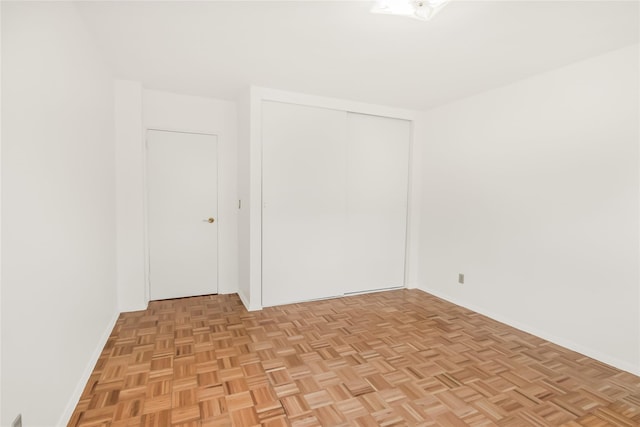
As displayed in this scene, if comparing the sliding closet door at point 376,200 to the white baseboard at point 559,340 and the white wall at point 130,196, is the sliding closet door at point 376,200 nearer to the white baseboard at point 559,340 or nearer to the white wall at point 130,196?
the white baseboard at point 559,340

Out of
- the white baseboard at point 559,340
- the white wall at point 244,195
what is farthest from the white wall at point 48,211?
the white baseboard at point 559,340

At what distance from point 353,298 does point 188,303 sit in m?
2.00

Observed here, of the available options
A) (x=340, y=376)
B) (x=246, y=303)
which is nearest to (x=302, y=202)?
(x=246, y=303)

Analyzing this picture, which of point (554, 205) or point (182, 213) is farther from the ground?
point (554, 205)

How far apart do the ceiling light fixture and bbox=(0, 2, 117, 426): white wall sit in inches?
69.8

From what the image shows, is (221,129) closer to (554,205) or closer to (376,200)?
(376,200)

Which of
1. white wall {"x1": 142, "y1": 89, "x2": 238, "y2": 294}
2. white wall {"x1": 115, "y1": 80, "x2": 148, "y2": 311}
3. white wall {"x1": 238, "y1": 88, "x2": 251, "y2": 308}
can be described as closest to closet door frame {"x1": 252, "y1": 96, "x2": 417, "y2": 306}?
white wall {"x1": 238, "y1": 88, "x2": 251, "y2": 308}

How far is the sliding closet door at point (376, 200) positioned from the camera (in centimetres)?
397

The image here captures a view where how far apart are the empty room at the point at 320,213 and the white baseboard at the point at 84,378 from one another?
0.10ft

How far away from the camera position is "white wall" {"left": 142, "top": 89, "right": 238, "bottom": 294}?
3578 millimetres

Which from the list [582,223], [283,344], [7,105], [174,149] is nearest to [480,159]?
[582,223]

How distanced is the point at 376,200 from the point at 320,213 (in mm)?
853

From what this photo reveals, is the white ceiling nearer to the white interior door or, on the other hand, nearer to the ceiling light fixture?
the ceiling light fixture

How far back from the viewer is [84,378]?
6.78 feet
